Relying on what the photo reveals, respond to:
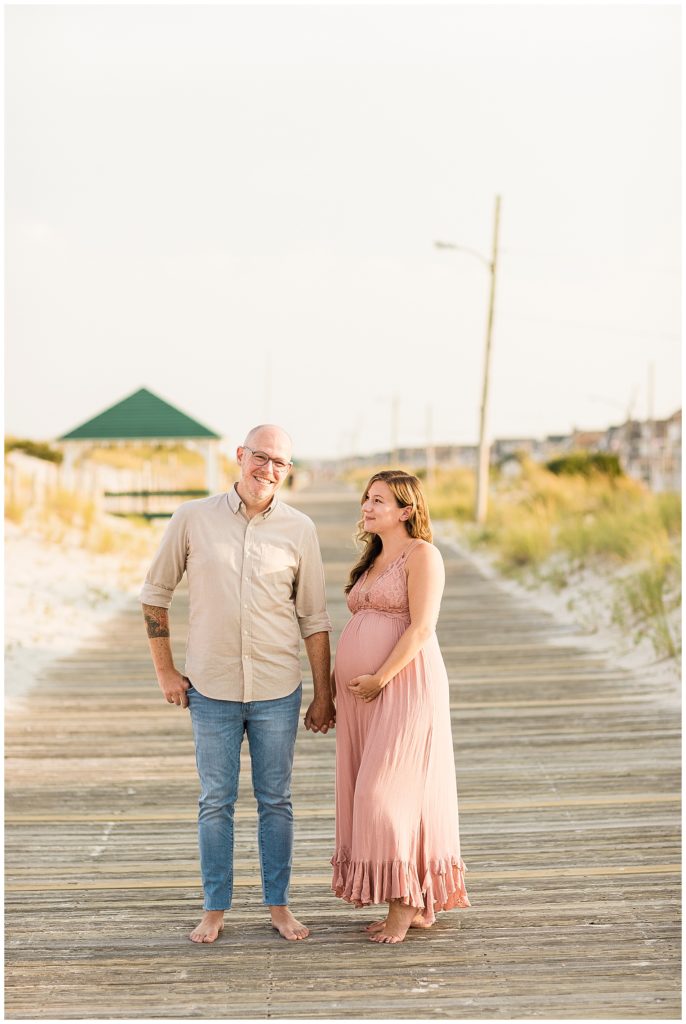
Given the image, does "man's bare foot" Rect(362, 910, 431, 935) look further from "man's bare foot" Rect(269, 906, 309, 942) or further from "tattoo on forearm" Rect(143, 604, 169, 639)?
"tattoo on forearm" Rect(143, 604, 169, 639)

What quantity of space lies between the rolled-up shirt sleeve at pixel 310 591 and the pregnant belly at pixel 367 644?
0.11 metres

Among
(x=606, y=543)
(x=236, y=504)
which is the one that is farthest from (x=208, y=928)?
(x=606, y=543)

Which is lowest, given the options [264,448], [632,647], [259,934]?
[259,934]

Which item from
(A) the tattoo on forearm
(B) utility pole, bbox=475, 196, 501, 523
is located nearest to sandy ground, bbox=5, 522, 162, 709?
(A) the tattoo on forearm

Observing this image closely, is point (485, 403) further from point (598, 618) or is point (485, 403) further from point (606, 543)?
point (598, 618)

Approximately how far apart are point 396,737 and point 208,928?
96cm

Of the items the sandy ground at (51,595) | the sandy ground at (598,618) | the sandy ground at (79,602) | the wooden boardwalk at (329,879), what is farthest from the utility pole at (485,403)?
the wooden boardwalk at (329,879)

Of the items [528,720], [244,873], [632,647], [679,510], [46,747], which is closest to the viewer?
[244,873]

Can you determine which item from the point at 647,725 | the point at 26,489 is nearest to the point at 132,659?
the point at 647,725

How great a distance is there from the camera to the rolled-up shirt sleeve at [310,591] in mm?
4305

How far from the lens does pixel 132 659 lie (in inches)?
420

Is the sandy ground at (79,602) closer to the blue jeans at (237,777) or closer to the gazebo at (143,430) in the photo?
the blue jeans at (237,777)

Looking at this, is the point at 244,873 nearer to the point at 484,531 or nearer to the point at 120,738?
the point at 120,738

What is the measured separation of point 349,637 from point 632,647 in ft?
21.5
